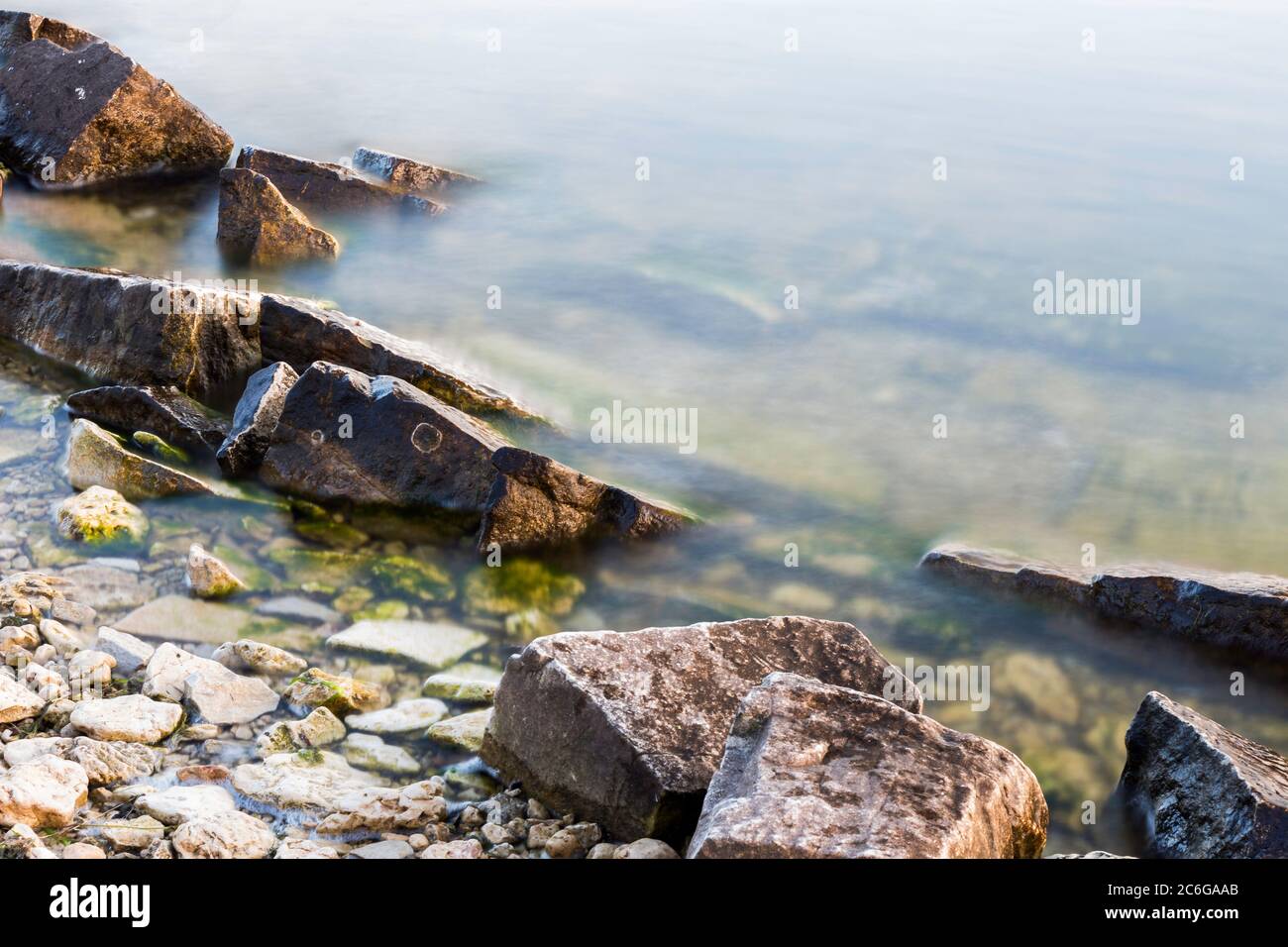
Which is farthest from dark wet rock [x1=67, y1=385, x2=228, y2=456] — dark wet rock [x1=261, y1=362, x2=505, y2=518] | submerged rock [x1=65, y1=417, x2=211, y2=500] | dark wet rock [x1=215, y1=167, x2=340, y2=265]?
dark wet rock [x1=215, y1=167, x2=340, y2=265]

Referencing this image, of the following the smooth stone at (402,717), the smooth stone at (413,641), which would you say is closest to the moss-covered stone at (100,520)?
the smooth stone at (413,641)

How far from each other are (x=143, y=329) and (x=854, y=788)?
21.4ft

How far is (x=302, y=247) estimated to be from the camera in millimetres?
11406

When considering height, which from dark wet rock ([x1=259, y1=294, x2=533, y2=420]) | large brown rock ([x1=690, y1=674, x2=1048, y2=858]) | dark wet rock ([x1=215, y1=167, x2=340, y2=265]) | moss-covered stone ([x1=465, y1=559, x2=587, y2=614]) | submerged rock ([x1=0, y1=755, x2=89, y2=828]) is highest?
dark wet rock ([x1=215, y1=167, x2=340, y2=265])

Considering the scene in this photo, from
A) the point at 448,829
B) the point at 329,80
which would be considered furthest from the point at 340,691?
the point at 329,80

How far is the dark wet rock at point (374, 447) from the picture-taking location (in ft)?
23.5

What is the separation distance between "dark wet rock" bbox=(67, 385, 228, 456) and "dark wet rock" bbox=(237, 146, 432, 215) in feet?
17.5

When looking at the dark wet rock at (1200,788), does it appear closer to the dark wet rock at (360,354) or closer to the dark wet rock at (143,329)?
the dark wet rock at (360,354)

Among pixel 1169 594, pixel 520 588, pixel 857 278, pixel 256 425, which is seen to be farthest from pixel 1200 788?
pixel 857 278

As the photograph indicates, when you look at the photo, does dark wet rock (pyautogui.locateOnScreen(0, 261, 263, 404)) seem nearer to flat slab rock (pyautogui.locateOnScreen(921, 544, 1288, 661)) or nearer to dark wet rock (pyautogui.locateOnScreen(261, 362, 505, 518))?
dark wet rock (pyautogui.locateOnScreen(261, 362, 505, 518))

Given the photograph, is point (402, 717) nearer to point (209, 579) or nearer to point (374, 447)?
point (209, 579)

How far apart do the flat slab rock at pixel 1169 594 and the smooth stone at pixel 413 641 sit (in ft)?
9.76

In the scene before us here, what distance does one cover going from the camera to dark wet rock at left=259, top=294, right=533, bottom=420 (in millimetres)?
8258

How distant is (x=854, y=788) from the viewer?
12.6ft
